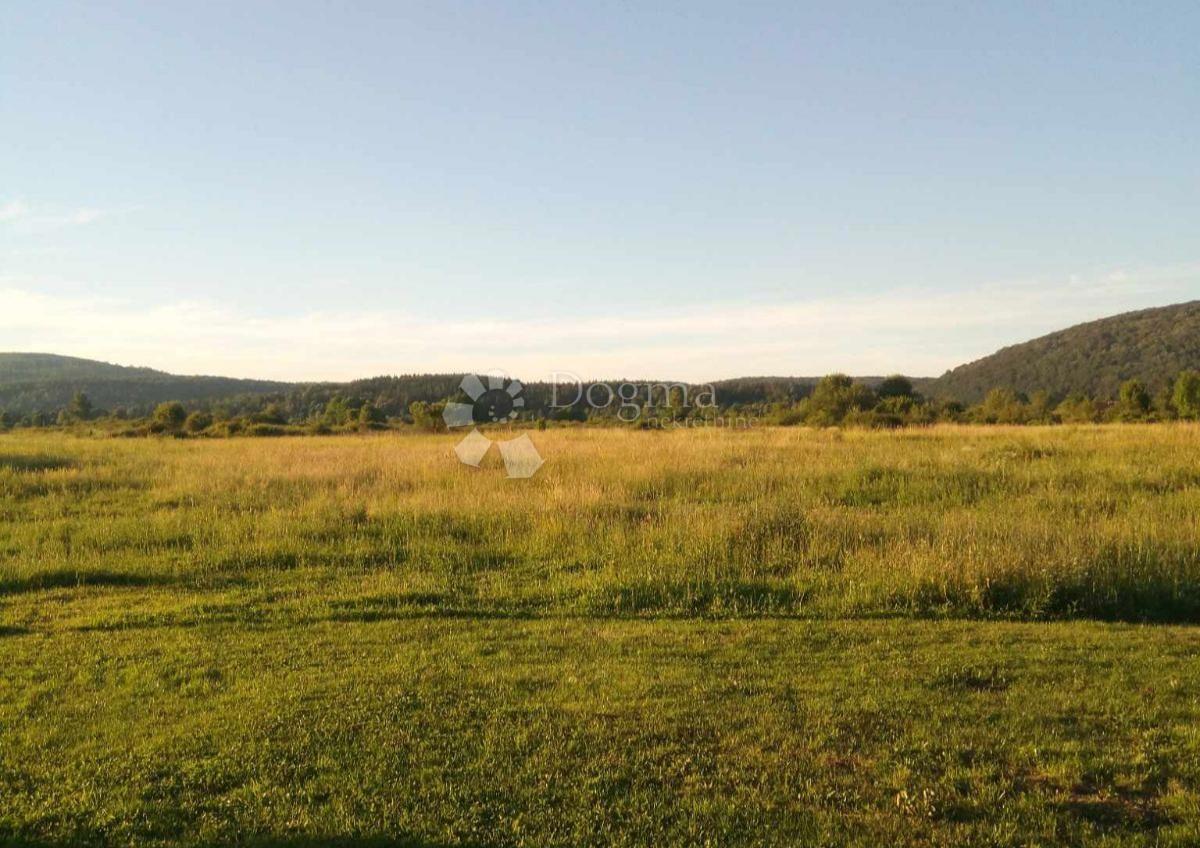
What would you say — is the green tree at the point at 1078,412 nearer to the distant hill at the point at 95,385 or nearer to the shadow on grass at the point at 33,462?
the shadow on grass at the point at 33,462

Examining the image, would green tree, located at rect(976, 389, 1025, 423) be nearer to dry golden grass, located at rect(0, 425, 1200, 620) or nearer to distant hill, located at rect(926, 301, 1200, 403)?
dry golden grass, located at rect(0, 425, 1200, 620)

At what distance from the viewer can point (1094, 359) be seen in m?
92.4

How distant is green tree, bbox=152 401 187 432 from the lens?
49278 mm

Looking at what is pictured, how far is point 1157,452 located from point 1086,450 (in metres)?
1.54

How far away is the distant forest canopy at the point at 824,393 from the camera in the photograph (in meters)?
46.7

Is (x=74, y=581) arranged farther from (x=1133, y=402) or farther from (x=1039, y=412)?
(x=1133, y=402)

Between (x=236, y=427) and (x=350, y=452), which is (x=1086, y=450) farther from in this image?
(x=236, y=427)

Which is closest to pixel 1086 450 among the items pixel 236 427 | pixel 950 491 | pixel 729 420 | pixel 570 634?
pixel 950 491

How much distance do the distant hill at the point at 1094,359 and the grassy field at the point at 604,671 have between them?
80.5 m

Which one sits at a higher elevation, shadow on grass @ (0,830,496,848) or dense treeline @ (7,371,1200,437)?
dense treeline @ (7,371,1200,437)

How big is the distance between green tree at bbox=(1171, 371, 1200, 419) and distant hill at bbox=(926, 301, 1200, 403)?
30.7 m

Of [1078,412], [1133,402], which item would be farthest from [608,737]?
[1133,402]

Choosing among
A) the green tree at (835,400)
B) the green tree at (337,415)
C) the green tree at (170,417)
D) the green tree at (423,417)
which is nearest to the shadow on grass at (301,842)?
the green tree at (835,400)

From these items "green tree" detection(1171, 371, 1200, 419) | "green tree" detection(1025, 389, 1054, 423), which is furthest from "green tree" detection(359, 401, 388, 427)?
"green tree" detection(1171, 371, 1200, 419)
